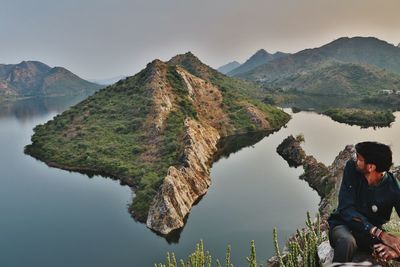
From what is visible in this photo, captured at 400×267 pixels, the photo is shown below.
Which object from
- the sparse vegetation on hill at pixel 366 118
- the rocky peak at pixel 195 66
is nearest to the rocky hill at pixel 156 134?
the sparse vegetation on hill at pixel 366 118

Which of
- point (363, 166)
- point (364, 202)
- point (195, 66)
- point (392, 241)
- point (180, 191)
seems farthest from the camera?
point (195, 66)

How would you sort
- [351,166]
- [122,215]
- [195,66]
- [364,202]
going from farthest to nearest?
[195,66]
[122,215]
[351,166]
[364,202]

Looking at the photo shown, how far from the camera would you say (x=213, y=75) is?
18050 centimetres

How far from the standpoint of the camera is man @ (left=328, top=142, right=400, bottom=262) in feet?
20.6

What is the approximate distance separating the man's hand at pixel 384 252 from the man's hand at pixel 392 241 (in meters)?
0.05

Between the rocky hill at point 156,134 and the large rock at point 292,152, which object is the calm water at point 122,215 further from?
the rocky hill at point 156,134

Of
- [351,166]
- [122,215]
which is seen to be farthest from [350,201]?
[122,215]

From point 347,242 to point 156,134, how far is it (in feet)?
251

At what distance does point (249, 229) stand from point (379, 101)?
490 feet

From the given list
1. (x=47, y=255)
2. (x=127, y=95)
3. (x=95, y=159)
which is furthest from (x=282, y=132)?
(x=47, y=255)

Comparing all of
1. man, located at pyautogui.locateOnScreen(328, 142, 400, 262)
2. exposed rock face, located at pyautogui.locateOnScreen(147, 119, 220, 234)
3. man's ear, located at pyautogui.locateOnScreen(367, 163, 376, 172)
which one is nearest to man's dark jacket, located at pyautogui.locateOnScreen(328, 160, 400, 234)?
man, located at pyautogui.locateOnScreen(328, 142, 400, 262)

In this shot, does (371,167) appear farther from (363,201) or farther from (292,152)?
(292,152)

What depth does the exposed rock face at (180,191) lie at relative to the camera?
44391mm

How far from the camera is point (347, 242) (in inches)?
244
